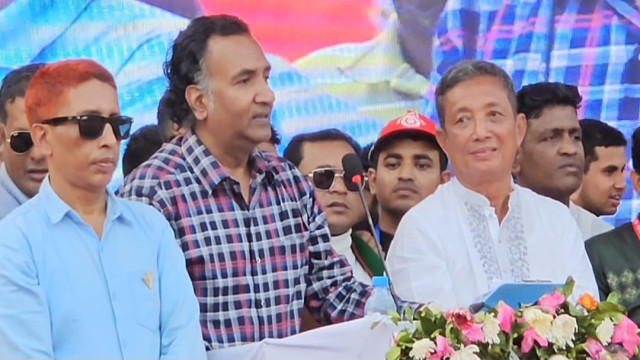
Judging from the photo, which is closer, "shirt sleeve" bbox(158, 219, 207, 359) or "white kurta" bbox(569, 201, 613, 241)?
"shirt sleeve" bbox(158, 219, 207, 359)

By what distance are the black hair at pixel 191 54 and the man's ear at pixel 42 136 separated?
0.61m

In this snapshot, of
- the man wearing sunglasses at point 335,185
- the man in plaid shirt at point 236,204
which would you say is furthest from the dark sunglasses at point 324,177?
the man in plaid shirt at point 236,204

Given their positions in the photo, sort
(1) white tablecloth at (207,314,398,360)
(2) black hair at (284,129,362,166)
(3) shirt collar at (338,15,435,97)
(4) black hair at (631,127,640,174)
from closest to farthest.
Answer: (1) white tablecloth at (207,314,398,360) → (2) black hair at (284,129,362,166) → (3) shirt collar at (338,15,435,97) → (4) black hair at (631,127,640,174)

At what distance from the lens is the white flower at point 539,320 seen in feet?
9.73

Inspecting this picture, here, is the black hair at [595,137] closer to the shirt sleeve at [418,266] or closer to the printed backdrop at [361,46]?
the printed backdrop at [361,46]

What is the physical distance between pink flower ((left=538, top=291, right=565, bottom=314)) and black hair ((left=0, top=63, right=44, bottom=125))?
174 centimetres

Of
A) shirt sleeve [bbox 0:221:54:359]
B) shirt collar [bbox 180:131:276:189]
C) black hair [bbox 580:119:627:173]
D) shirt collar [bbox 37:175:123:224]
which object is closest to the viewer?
shirt sleeve [bbox 0:221:54:359]

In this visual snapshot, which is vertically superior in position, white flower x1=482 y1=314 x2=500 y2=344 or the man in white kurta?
the man in white kurta

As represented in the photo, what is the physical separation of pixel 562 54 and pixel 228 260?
173 centimetres

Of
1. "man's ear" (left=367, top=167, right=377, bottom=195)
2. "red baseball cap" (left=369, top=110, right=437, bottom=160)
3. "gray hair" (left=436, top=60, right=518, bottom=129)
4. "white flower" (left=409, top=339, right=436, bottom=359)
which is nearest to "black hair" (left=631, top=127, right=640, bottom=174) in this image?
"gray hair" (left=436, top=60, right=518, bottom=129)

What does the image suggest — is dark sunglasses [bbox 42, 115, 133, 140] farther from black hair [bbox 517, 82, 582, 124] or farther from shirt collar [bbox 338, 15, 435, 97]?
black hair [bbox 517, 82, 582, 124]

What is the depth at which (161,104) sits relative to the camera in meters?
3.94

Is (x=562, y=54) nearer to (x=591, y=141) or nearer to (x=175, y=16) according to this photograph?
(x=591, y=141)

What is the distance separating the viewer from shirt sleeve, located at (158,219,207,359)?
122 inches
